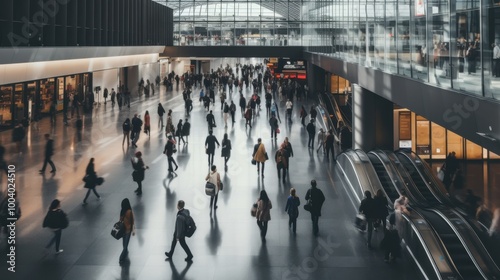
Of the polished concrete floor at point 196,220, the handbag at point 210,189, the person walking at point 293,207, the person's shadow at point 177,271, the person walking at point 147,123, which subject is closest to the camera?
the person's shadow at point 177,271

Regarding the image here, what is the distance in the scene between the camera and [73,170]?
52.1ft

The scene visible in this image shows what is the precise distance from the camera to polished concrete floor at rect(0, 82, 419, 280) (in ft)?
28.5

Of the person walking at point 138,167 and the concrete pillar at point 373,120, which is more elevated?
the concrete pillar at point 373,120

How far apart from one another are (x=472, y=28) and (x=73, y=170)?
40.5 ft

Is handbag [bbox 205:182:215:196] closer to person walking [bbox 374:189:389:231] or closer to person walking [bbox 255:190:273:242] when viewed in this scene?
person walking [bbox 255:190:273:242]

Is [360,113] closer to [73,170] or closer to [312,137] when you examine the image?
[312,137]

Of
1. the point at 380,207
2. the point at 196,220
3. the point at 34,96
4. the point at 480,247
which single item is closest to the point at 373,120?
the point at 380,207

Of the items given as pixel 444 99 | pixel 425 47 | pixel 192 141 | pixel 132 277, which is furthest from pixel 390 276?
pixel 192 141

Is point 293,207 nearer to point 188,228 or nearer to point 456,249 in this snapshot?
point 188,228

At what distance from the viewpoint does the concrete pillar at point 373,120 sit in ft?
61.3

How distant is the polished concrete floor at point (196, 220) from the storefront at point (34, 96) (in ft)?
18.9

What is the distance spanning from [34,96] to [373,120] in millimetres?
19001

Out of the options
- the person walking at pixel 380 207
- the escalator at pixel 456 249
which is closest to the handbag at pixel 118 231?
the person walking at pixel 380 207

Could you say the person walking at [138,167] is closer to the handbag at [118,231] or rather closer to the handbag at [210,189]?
the handbag at [210,189]
